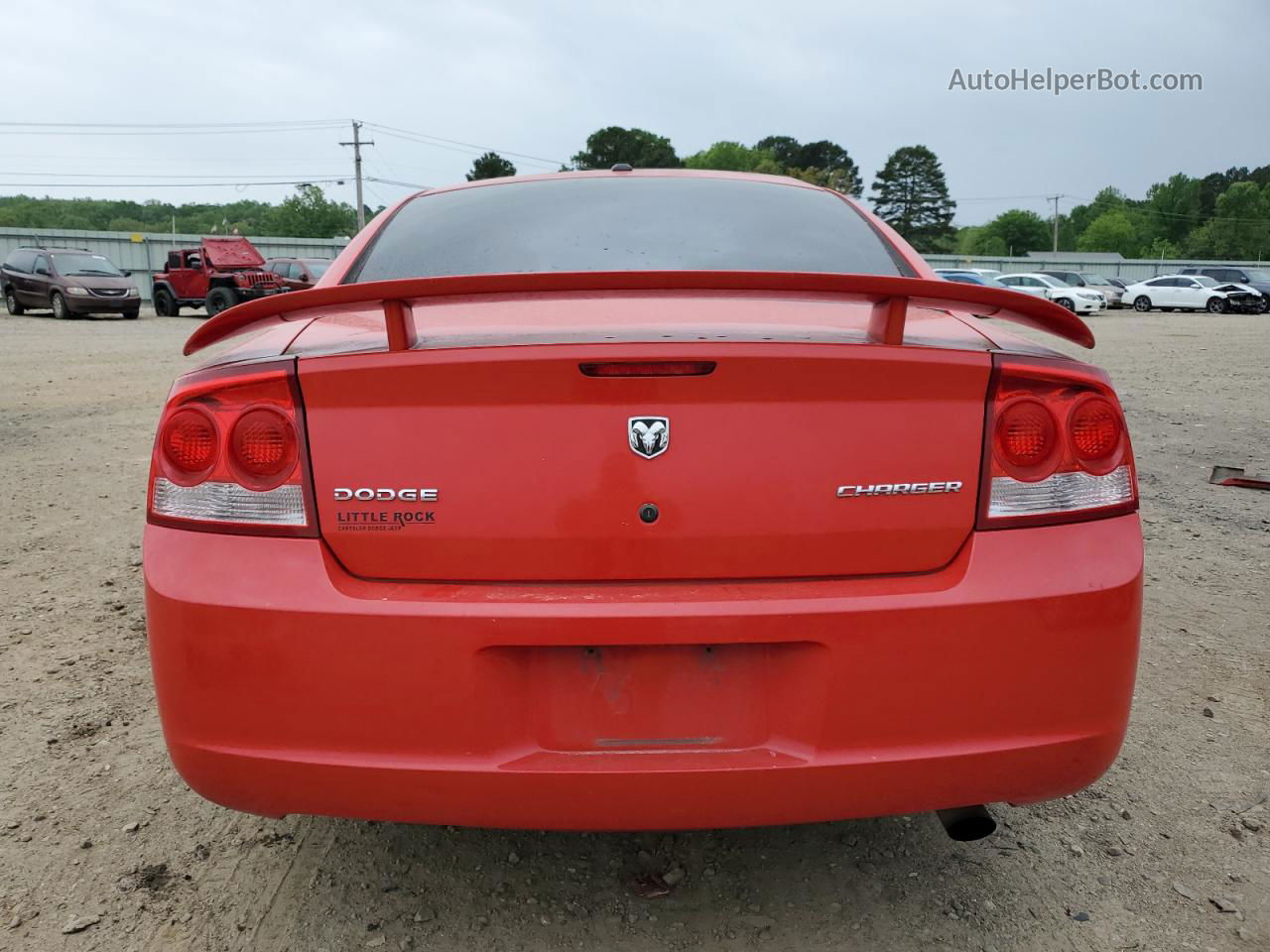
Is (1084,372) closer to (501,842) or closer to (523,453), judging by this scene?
(523,453)

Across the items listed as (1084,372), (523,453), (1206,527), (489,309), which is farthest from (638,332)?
(1206,527)

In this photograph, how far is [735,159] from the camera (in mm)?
105375

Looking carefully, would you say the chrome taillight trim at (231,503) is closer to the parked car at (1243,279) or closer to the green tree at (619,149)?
the parked car at (1243,279)

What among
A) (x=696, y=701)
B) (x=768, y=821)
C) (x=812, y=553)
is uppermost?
(x=812, y=553)

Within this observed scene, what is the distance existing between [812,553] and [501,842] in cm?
114

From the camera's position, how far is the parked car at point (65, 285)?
22328 millimetres

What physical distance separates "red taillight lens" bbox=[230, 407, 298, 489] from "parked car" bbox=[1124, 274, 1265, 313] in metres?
37.8

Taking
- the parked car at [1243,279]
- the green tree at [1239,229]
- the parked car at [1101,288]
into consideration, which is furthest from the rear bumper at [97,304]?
the green tree at [1239,229]

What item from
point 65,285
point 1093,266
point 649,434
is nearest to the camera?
point 649,434

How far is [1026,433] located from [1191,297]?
38.0m

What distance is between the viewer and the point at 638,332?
1688 mm

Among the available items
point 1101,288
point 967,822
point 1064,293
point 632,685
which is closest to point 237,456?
point 632,685

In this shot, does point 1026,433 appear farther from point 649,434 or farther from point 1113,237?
point 1113,237

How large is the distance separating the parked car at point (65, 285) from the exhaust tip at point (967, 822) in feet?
81.3
